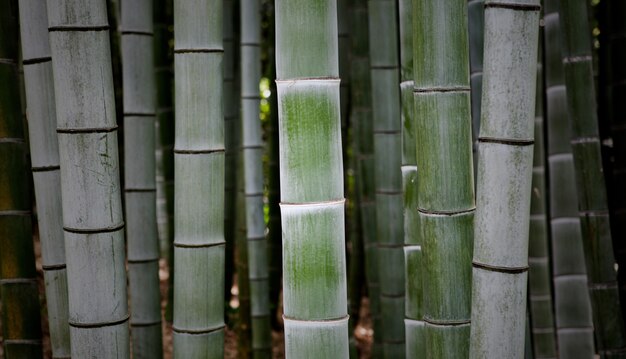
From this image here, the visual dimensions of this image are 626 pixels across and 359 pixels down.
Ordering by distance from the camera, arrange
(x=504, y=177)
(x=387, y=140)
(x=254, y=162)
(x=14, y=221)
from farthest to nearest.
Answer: (x=254, y=162)
(x=387, y=140)
(x=14, y=221)
(x=504, y=177)

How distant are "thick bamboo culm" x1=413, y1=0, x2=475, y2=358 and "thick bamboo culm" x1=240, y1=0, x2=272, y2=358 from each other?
1.54 m

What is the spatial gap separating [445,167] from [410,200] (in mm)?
465

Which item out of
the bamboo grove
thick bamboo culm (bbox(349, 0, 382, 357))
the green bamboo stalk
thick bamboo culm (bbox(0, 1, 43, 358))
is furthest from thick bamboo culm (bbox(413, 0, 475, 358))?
thick bamboo culm (bbox(349, 0, 382, 357))

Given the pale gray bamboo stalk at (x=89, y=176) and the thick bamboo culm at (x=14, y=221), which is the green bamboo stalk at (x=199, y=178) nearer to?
the pale gray bamboo stalk at (x=89, y=176)

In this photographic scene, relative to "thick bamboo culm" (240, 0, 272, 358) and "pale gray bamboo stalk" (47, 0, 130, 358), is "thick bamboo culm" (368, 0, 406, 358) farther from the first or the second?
"pale gray bamboo stalk" (47, 0, 130, 358)

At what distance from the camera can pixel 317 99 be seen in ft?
4.57

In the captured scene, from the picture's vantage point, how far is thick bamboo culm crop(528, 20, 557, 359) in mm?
2777

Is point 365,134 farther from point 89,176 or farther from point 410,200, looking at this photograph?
point 89,176

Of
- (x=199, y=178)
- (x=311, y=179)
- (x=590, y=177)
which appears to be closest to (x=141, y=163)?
(x=199, y=178)

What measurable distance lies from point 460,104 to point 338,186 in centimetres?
34

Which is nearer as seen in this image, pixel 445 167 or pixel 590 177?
pixel 445 167

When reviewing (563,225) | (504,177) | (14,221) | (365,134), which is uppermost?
(365,134)

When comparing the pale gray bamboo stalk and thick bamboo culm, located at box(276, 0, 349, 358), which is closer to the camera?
thick bamboo culm, located at box(276, 0, 349, 358)

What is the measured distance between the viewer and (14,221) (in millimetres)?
2211
